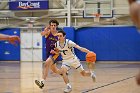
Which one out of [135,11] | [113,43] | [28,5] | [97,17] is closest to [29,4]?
[28,5]

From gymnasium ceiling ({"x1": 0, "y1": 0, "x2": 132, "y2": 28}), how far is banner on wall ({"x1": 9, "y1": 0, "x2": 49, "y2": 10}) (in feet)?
1.49

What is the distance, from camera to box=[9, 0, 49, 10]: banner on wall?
65.5 ft

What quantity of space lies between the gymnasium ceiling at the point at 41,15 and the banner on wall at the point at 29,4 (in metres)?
0.46

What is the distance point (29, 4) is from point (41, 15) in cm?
112

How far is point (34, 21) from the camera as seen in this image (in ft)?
67.3

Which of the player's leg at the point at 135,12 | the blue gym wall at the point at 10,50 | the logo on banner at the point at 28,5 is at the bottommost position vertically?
the blue gym wall at the point at 10,50

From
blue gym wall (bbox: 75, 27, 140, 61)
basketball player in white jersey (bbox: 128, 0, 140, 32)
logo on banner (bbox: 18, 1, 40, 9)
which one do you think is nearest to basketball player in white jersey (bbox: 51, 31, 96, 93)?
basketball player in white jersey (bbox: 128, 0, 140, 32)

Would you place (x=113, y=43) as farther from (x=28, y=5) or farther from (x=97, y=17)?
(x=28, y=5)

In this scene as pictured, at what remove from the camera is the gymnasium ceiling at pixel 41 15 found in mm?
19719

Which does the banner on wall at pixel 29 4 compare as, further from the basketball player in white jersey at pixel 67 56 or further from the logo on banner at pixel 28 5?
the basketball player in white jersey at pixel 67 56

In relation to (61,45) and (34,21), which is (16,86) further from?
(34,21)

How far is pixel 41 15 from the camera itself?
68.0 ft

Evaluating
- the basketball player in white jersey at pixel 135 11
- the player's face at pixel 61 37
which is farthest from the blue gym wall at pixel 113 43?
the basketball player in white jersey at pixel 135 11

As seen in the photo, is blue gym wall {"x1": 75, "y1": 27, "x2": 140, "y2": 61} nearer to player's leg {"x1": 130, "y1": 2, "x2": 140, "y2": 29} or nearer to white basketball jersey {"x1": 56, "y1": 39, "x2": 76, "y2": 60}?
white basketball jersey {"x1": 56, "y1": 39, "x2": 76, "y2": 60}
